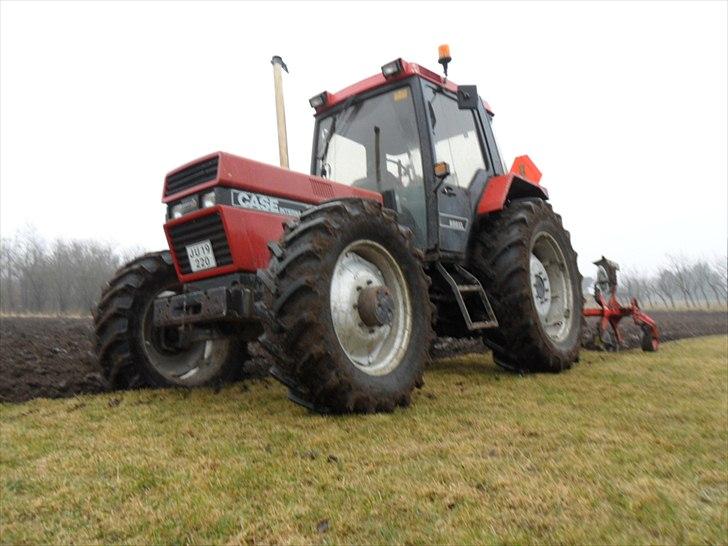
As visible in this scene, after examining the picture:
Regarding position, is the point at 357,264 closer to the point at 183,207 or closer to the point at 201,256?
the point at 201,256

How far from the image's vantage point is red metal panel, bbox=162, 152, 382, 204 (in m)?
3.30

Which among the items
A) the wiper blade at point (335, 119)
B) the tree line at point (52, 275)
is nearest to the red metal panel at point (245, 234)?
the wiper blade at point (335, 119)

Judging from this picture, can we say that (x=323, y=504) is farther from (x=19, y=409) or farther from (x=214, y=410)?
(x=19, y=409)

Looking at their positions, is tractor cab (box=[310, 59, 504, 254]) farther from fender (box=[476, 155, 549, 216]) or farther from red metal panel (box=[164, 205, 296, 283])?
red metal panel (box=[164, 205, 296, 283])

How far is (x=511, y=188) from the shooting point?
5324 millimetres

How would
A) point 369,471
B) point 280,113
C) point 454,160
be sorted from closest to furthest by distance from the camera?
point 369,471 < point 280,113 < point 454,160

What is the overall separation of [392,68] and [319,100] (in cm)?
84

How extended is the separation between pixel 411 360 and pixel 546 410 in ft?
2.72

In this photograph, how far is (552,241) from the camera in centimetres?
528

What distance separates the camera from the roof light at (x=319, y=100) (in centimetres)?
481

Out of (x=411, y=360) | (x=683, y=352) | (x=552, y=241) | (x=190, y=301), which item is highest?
(x=552, y=241)

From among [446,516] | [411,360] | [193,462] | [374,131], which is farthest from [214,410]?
[374,131]

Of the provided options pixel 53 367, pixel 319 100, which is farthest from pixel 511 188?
pixel 53 367

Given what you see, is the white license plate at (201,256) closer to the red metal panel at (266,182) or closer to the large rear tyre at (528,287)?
the red metal panel at (266,182)
